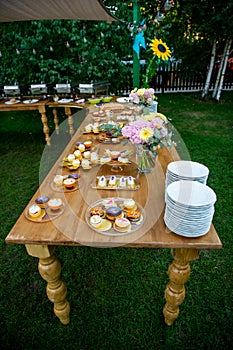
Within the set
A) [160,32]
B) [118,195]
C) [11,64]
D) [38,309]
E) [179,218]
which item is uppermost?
[160,32]

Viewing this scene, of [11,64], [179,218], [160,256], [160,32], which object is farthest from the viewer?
[160,32]

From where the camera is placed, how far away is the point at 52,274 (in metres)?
1.52

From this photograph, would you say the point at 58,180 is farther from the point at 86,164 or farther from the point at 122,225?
the point at 122,225

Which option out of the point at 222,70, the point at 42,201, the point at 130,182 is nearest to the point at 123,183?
the point at 130,182

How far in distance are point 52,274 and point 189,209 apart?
97 cm

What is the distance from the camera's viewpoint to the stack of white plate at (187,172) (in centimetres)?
155

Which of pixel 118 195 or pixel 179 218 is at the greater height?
pixel 179 218

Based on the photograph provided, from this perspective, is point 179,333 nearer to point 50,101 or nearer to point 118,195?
point 118,195

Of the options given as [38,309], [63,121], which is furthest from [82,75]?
[38,309]

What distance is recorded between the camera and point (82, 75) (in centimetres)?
549

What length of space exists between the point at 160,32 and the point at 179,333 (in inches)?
255

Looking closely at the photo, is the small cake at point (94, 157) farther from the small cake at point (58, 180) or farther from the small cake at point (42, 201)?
the small cake at point (42, 201)

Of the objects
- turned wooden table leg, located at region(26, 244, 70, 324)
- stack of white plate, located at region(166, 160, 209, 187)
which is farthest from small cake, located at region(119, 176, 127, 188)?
turned wooden table leg, located at region(26, 244, 70, 324)

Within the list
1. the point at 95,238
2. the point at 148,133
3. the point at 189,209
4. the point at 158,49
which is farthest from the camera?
the point at 158,49
